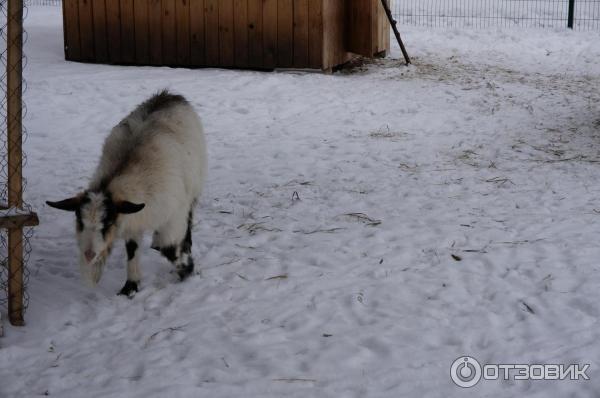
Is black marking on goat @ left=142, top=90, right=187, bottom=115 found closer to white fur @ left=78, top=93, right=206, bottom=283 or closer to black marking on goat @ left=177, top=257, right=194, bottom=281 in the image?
white fur @ left=78, top=93, right=206, bottom=283

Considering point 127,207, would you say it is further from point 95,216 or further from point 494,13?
point 494,13

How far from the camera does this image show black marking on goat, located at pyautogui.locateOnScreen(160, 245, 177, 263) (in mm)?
5307

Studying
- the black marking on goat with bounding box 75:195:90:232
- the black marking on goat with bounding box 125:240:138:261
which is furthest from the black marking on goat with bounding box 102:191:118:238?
the black marking on goat with bounding box 125:240:138:261

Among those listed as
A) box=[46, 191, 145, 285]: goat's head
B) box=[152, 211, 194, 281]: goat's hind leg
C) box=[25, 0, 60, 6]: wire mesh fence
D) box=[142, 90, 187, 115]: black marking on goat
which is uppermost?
box=[25, 0, 60, 6]: wire mesh fence

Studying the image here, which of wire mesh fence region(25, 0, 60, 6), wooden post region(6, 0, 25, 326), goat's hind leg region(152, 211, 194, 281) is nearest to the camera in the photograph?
wooden post region(6, 0, 25, 326)

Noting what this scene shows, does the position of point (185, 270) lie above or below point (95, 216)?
below

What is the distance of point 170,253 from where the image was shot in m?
5.32

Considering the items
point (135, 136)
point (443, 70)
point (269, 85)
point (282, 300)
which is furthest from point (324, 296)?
point (443, 70)

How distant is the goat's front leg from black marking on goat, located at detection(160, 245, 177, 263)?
190mm

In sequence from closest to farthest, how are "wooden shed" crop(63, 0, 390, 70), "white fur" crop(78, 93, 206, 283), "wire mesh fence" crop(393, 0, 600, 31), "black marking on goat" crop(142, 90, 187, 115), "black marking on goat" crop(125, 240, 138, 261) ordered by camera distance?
"white fur" crop(78, 93, 206, 283) → "black marking on goat" crop(125, 240, 138, 261) → "black marking on goat" crop(142, 90, 187, 115) → "wooden shed" crop(63, 0, 390, 70) → "wire mesh fence" crop(393, 0, 600, 31)

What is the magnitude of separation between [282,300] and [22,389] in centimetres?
169

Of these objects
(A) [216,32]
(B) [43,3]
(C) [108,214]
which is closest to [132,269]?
(C) [108,214]

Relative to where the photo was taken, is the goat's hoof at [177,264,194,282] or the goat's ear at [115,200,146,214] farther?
the goat's hoof at [177,264,194,282]
